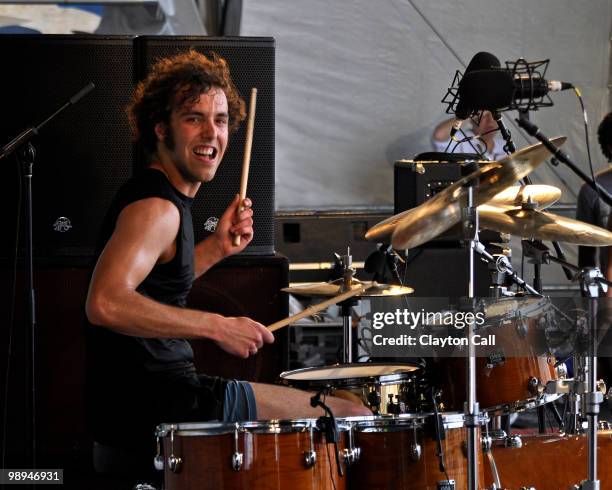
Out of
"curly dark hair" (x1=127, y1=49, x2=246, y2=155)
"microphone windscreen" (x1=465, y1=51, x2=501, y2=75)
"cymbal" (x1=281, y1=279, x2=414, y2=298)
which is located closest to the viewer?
"curly dark hair" (x1=127, y1=49, x2=246, y2=155)

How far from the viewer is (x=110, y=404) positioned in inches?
116

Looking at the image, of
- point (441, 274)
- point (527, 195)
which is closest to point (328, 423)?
point (527, 195)

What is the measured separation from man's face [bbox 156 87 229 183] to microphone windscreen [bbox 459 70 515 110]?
83cm

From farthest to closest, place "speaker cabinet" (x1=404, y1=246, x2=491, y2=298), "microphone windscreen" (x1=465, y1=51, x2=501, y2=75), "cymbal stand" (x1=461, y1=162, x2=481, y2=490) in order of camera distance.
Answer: "speaker cabinet" (x1=404, y1=246, x2=491, y2=298) → "microphone windscreen" (x1=465, y1=51, x2=501, y2=75) → "cymbal stand" (x1=461, y1=162, x2=481, y2=490)

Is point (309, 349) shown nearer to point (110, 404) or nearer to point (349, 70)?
point (349, 70)

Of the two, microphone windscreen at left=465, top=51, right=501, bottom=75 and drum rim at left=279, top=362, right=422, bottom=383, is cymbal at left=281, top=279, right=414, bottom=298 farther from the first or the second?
microphone windscreen at left=465, top=51, right=501, bottom=75

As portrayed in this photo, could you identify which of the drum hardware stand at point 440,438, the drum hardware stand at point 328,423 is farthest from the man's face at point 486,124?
the drum hardware stand at point 328,423

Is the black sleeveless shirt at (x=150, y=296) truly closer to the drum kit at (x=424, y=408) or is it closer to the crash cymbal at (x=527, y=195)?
the drum kit at (x=424, y=408)

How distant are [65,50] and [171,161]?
3.88ft

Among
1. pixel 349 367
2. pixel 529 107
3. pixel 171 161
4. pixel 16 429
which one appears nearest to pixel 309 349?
pixel 16 429

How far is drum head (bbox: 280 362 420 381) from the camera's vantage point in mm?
3365

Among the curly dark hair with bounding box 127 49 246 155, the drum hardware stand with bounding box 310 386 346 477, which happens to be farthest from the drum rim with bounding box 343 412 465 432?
the curly dark hair with bounding box 127 49 246 155

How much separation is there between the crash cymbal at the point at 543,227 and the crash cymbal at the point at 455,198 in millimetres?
267

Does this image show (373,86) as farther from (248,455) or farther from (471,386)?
(248,455)
